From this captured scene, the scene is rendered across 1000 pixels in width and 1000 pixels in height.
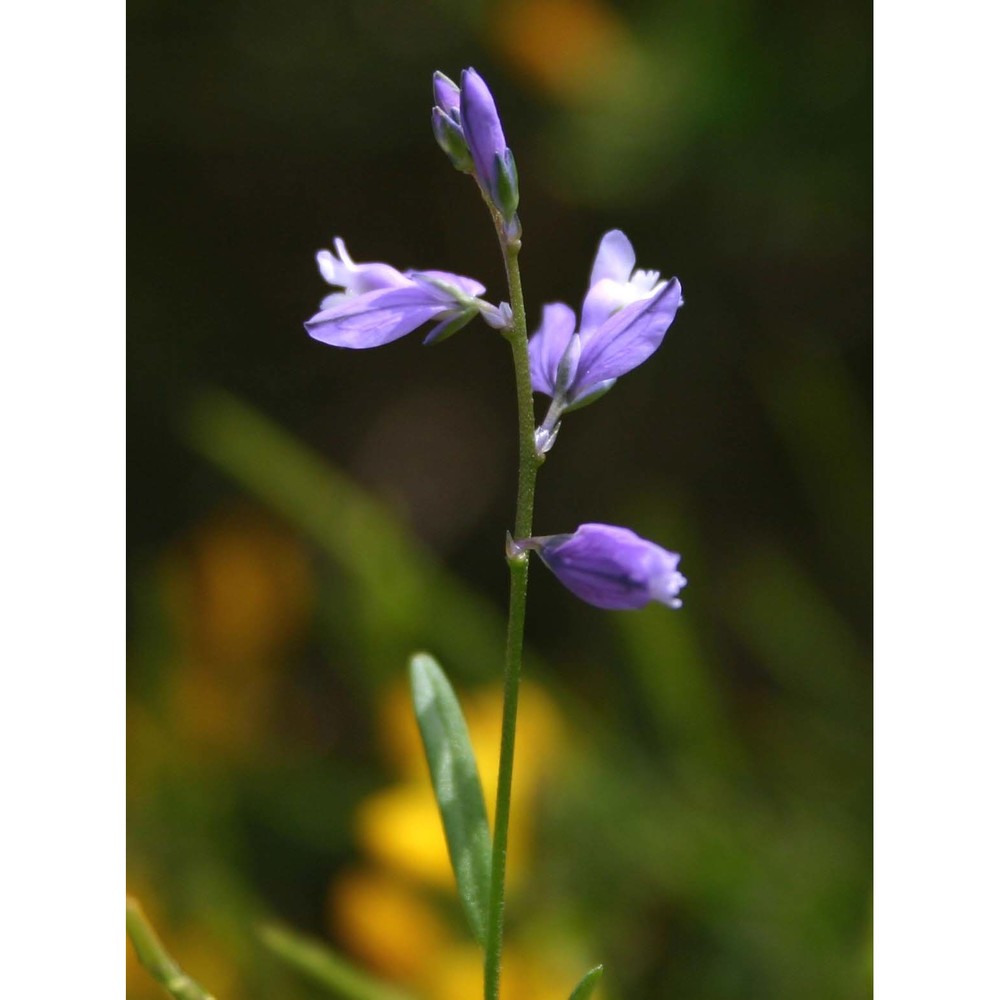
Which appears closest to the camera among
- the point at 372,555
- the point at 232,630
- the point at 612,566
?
the point at 612,566

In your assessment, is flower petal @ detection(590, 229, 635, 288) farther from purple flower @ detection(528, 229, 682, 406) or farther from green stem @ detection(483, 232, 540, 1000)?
green stem @ detection(483, 232, 540, 1000)

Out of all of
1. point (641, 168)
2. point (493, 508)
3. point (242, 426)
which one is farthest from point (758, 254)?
point (242, 426)

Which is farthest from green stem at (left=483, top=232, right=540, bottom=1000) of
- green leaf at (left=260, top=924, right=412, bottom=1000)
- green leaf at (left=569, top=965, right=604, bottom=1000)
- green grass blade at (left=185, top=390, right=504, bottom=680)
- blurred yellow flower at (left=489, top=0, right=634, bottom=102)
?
blurred yellow flower at (left=489, top=0, right=634, bottom=102)

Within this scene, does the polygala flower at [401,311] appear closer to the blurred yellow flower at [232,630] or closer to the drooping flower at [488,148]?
the drooping flower at [488,148]

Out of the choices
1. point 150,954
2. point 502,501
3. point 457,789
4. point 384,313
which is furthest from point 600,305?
point 502,501

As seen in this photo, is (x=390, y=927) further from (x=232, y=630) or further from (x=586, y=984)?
(x=586, y=984)

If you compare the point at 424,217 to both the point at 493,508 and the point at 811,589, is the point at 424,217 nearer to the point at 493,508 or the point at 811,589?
the point at 493,508
